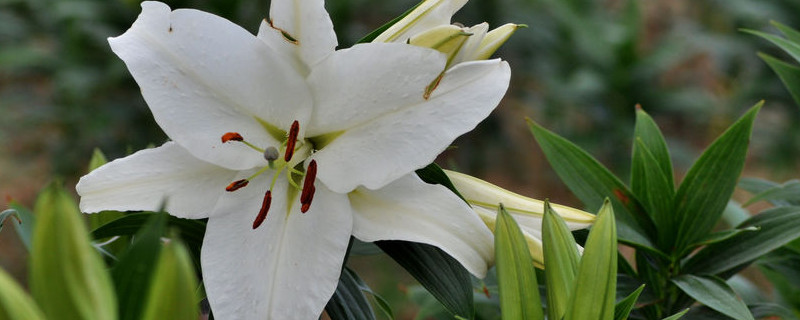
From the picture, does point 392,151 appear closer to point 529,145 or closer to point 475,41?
point 475,41

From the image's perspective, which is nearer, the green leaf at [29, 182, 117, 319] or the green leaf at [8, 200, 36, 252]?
the green leaf at [29, 182, 117, 319]

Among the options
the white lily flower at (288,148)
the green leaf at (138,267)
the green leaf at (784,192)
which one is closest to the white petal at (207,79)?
the white lily flower at (288,148)

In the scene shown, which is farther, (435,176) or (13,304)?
(435,176)

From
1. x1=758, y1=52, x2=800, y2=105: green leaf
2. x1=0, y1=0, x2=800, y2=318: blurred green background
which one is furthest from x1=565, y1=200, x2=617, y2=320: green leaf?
x1=0, y1=0, x2=800, y2=318: blurred green background

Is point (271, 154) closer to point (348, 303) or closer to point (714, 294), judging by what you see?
point (348, 303)

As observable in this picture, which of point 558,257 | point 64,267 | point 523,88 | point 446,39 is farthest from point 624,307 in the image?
point 523,88

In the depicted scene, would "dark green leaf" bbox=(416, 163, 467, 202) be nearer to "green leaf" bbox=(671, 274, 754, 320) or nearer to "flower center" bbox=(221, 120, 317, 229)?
"flower center" bbox=(221, 120, 317, 229)
